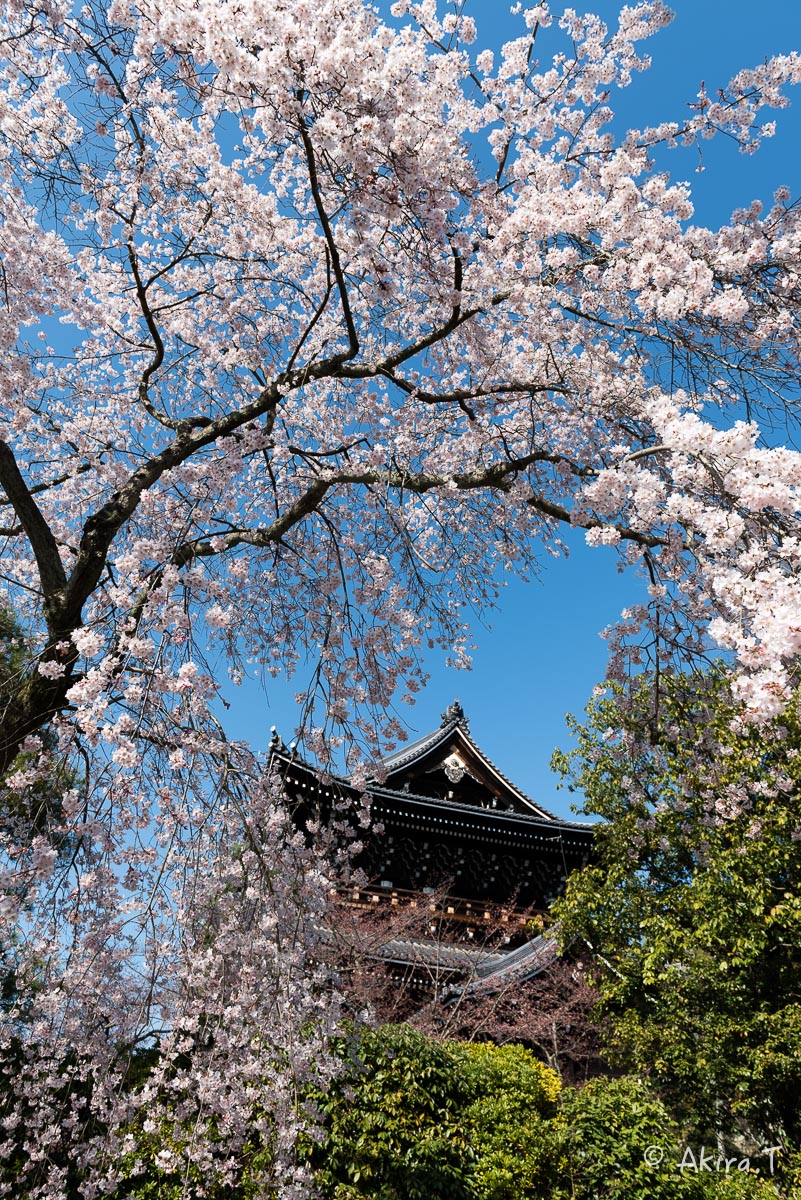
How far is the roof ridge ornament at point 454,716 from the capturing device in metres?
16.1

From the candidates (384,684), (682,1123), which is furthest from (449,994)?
(384,684)

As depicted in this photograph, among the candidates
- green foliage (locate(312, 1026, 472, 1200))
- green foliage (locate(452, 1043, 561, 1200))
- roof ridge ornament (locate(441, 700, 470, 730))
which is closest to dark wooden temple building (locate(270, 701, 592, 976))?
roof ridge ornament (locate(441, 700, 470, 730))

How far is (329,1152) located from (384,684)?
4.22 m

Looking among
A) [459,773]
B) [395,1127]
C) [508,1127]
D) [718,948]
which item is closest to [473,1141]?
[508,1127]

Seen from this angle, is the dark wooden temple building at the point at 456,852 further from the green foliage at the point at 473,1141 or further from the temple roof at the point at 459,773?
the green foliage at the point at 473,1141

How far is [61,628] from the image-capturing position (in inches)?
183

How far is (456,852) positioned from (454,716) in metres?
2.84

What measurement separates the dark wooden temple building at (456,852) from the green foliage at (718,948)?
6.47ft

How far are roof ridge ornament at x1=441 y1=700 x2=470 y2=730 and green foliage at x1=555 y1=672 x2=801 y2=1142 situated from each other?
18.1ft

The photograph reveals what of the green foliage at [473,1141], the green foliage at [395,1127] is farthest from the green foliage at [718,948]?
the green foliage at [395,1127]

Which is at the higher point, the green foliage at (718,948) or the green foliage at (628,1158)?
the green foliage at (718,948)

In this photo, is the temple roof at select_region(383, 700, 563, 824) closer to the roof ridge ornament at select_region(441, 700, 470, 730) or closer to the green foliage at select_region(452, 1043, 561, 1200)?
the roof ridge ornament at select_region(441, 700, 470, 730)

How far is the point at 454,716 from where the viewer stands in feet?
52.7

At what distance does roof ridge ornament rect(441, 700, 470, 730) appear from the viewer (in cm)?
1606
